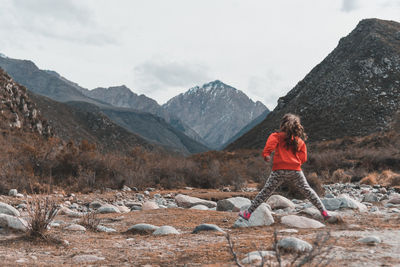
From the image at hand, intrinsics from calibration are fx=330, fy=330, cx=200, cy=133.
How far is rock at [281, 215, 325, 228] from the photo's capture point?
5.94 m

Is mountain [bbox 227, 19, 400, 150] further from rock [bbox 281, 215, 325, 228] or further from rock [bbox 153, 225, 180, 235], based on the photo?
rock [bbox 153, 225, 180, 235]

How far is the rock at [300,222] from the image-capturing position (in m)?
5.94

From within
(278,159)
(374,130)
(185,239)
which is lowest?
(185,239)

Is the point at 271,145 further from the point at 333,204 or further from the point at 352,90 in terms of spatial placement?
the point at 352,90

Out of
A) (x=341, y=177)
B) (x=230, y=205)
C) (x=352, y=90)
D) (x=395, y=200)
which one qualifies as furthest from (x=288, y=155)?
(x=352, y=90)

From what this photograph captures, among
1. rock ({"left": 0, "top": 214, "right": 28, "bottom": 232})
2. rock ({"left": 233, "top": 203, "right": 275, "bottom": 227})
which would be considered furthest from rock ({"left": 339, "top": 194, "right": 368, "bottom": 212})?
rock ({"left": 0, "top": 214, "right": 28, "bottom": 232})

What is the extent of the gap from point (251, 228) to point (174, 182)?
12.4 metres

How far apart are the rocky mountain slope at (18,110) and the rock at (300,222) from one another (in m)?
27.2

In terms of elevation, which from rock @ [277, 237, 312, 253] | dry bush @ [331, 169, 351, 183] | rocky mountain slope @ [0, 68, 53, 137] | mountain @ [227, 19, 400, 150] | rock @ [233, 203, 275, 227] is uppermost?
mountain @ [227, 19, 400, 150]

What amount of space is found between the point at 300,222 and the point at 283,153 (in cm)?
144

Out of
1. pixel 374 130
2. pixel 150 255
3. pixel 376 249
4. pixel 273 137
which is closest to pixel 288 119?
pixel 273 137

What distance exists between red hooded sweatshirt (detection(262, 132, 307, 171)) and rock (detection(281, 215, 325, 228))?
1.12 meters

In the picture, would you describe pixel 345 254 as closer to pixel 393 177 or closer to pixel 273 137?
pixel 273 137

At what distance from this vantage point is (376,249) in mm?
3904
